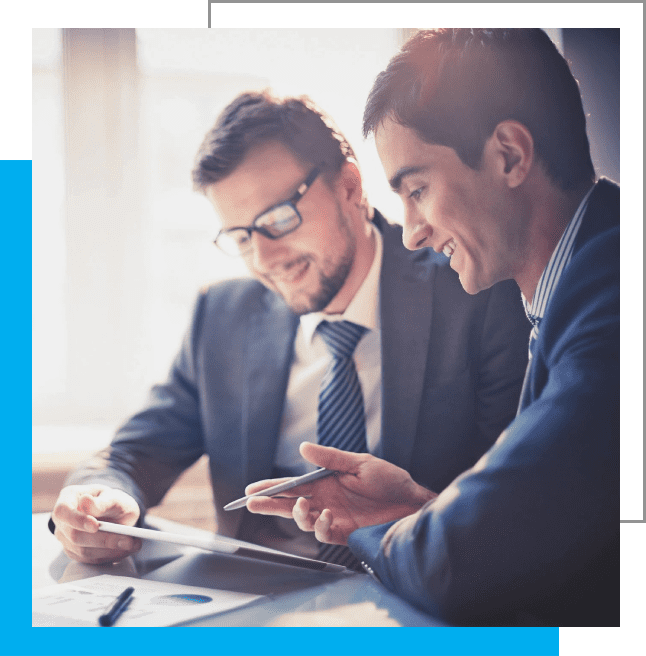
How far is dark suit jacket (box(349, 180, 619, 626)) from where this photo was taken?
4.08 feet

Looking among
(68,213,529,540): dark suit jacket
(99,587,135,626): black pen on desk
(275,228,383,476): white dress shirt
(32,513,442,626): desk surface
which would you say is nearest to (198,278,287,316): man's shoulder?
(68,213,529,540): dark suit jacket

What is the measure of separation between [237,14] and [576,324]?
3.37ft

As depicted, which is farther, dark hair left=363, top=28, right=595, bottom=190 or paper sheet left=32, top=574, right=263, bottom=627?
dark hair left=363, top=28, right=595, bottom=190

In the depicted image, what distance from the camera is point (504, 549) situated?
4.21 ft

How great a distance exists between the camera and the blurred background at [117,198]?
1511 millimetres

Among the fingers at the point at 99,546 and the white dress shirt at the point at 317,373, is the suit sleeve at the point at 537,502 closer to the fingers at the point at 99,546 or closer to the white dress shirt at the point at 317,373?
the white dress shirt at the point at 317,373

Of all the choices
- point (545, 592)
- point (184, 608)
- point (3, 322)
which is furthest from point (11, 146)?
point (545, 592)

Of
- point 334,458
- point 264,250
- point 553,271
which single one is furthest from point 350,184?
point 334,458

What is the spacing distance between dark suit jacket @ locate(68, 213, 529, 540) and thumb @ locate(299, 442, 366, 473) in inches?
2.6

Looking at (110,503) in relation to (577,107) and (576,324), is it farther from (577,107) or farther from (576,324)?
(577,107)

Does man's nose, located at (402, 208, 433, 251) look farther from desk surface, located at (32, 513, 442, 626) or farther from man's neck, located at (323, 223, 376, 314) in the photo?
desk surface, located at (32, 513, 442, 626)

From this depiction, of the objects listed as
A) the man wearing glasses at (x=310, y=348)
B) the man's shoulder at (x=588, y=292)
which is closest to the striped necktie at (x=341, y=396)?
the man wearing glasses at (x=310, y=348)

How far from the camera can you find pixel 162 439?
1616 mm

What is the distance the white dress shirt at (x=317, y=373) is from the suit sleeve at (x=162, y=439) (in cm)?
26
